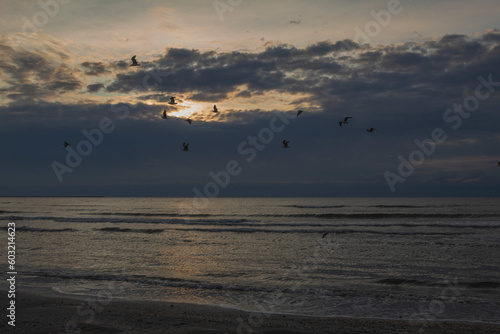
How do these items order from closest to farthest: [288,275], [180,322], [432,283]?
[180,322], [432,283], [288,275]

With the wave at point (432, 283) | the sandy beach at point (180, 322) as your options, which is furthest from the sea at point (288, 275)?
the sandy beach at point (180, 322)

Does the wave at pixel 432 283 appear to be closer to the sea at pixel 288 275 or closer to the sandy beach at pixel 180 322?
the sea at pixel 288 275

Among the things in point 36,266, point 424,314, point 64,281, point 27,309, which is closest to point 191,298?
point 27,309

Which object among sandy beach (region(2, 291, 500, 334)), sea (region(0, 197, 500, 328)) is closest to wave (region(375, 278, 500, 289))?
sea (region(0, 197, 500, 328))

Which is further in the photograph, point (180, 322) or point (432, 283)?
point (432, 283)

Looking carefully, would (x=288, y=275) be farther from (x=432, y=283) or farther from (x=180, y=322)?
(x=180, y=322)

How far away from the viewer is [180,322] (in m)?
10.2

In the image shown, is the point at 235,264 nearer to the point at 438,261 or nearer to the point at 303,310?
the point at 303,310

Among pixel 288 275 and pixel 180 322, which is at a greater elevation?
pixel 180 322

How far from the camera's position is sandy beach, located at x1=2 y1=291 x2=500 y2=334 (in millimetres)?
9662

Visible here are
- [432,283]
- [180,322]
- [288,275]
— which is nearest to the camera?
[180,322]

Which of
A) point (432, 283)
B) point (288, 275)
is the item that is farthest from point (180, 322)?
point (432, 283)

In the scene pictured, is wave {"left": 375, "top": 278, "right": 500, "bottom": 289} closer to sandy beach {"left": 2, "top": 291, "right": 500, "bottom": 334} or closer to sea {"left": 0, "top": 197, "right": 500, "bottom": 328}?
sea {"left": 0, "top": 197, "right": 500, "bottom": 328}

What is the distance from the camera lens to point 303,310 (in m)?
12.0
